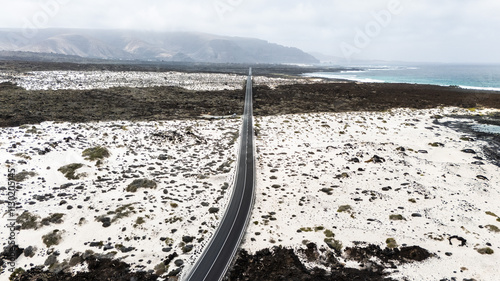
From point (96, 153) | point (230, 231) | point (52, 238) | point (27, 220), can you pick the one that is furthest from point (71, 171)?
point (230, 231)

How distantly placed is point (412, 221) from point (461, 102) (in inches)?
2266

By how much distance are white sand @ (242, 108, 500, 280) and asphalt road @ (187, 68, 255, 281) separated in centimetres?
75

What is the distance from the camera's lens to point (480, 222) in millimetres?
16375

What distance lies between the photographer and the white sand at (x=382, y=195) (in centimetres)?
1450

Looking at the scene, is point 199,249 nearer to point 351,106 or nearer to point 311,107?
point 311,107

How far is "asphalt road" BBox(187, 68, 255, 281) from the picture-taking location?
12484 mm

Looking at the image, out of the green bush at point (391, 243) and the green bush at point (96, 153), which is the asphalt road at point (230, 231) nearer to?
the green bush at point (391, 243)

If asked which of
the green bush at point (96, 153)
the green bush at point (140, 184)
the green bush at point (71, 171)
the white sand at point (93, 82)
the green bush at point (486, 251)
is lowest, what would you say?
the green bush at point (486, 251)

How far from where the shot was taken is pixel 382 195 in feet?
64.0

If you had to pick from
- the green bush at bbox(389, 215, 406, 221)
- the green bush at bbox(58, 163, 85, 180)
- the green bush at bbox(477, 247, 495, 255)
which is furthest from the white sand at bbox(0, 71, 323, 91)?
the green bush at bbox(477, 247, 495, 255)

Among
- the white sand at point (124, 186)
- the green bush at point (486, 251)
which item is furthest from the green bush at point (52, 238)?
the green bush at point (486, 251)

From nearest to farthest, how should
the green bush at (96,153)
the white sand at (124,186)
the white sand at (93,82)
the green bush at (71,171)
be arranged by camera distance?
the white sand at (124,186)
the green bush at (71,171)
the green bush at (96,153)
the white sand at (93,82)

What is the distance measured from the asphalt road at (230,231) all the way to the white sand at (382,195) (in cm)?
75

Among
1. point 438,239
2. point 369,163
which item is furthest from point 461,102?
point 438,239
